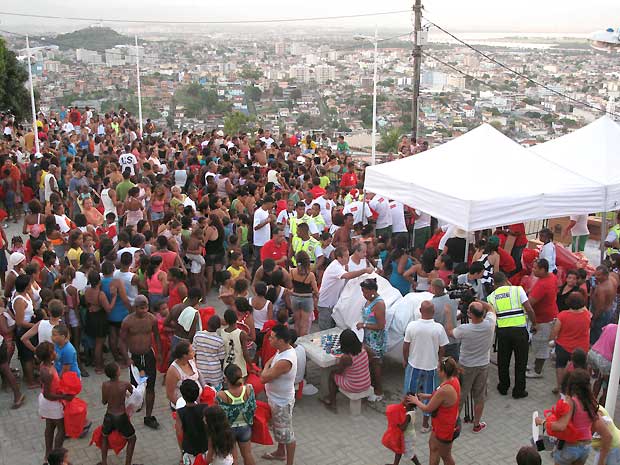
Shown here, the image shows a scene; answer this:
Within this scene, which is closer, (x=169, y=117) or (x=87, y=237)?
(x=87, y=237)

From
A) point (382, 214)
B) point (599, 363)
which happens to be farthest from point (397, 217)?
point (599, 363)

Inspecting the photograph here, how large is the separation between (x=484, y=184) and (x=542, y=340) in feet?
7.08

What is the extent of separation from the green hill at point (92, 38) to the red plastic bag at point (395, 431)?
37640mm

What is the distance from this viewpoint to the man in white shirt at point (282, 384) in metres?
5.76

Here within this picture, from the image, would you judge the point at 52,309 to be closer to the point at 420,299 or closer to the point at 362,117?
the point at 420,299

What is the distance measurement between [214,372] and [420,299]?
2549 millimetres

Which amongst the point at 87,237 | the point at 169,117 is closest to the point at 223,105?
the point at 169,117

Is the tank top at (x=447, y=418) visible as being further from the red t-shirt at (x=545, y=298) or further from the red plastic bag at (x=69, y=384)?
the red plastic bag at (x=69, y=384)

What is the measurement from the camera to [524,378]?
7.36m

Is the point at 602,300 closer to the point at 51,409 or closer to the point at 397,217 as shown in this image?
the point at 397,217

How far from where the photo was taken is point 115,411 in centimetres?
577

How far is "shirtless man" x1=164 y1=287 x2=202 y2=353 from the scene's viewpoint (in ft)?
22.0

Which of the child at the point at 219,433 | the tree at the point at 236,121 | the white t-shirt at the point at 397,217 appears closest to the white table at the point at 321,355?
the child at the point at 219,433

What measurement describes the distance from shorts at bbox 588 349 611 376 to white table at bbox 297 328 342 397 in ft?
8.67
